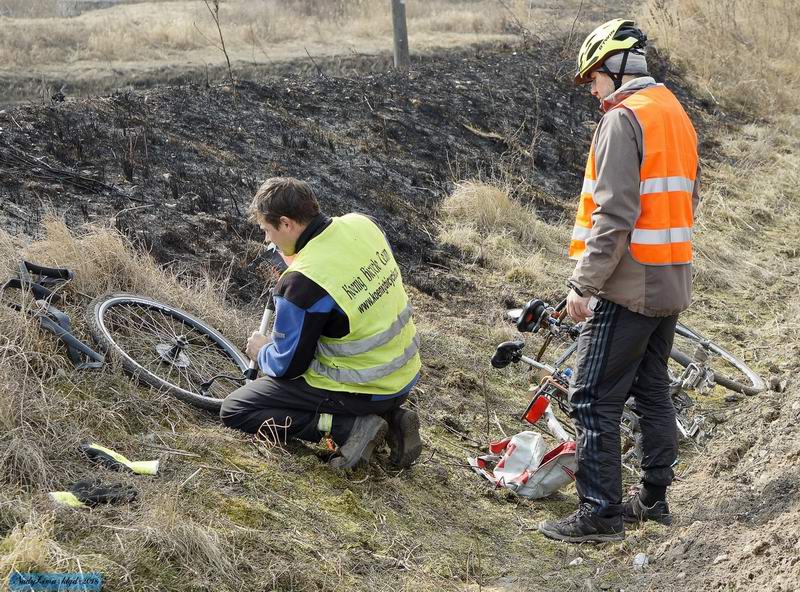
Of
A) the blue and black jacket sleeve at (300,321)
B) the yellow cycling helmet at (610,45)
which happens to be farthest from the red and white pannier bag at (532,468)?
the yellow cycling helmet at (610,45)

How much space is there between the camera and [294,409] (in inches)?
187

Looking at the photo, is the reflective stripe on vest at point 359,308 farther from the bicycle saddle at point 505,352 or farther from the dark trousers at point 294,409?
the bicycle saddle at point 505,352

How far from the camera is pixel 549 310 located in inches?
220

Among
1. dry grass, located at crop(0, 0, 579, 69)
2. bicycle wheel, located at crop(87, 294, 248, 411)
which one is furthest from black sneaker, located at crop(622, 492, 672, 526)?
dry grass, located at crop(0, 0, 579, 69)

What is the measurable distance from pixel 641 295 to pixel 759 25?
16736 mm

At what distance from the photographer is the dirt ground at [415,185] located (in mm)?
4363

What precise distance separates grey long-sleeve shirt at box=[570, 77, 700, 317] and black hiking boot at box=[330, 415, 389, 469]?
1.24m

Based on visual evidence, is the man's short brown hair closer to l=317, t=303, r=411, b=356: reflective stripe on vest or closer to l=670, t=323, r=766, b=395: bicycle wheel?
l=317, t=303, r=411, b=356: reflective stripe on vest

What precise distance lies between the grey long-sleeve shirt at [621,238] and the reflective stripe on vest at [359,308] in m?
0.95

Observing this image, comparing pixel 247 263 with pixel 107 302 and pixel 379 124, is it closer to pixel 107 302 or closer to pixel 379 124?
pixel 107 302

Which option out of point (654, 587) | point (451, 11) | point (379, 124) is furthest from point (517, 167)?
point (451, 11)

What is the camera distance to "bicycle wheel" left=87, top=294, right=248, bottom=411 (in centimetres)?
514

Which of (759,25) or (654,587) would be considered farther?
(759,25)

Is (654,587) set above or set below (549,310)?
below
